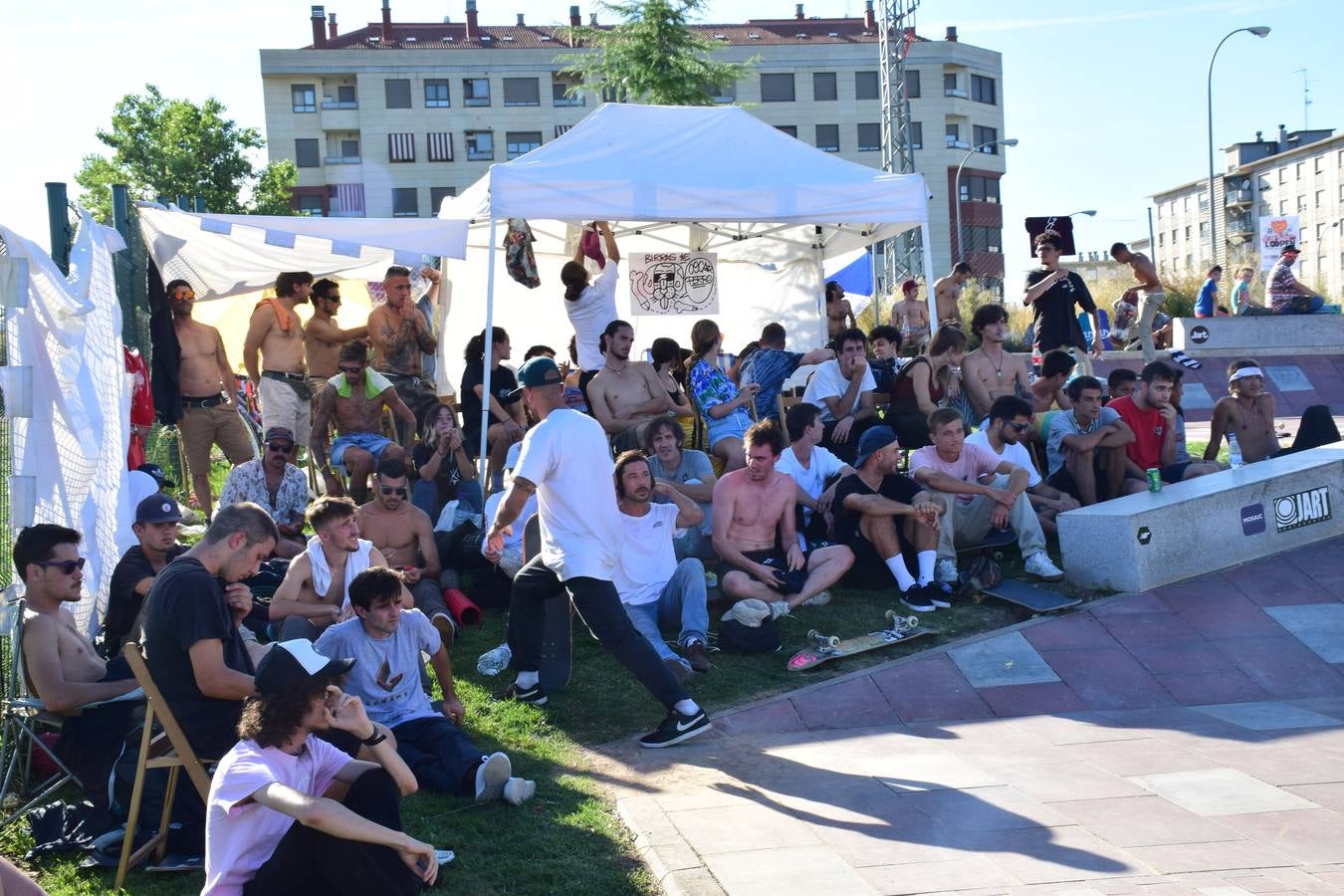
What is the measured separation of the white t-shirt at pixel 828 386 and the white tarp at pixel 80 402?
207 inches

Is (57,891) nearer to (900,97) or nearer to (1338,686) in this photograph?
(1338,686)

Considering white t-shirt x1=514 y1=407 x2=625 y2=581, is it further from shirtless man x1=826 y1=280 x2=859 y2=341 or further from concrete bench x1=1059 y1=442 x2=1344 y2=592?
shirtless man x1=826 y1=280 x2=859 y2=341

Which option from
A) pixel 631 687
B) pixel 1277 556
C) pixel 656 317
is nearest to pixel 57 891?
pixel 631 687

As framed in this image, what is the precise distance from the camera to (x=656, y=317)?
48.9 ft

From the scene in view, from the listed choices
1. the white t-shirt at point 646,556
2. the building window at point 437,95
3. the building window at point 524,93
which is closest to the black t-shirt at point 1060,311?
the white t-shirt at point 646,556

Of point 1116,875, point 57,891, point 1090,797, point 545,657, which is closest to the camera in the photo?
point 1116,875

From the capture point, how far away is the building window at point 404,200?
201 ft

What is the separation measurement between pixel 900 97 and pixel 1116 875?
926 inches

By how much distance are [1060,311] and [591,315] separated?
446 cm

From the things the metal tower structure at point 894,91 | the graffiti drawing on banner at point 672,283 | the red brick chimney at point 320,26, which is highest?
the red brick chimney at point 320,26

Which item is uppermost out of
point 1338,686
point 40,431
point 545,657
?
A: point 40,431

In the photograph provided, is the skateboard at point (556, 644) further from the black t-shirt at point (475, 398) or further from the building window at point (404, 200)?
the building window at point (404, 200)

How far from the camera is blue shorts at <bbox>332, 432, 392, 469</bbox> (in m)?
9.62

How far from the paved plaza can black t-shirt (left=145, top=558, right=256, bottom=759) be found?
5.55ft
